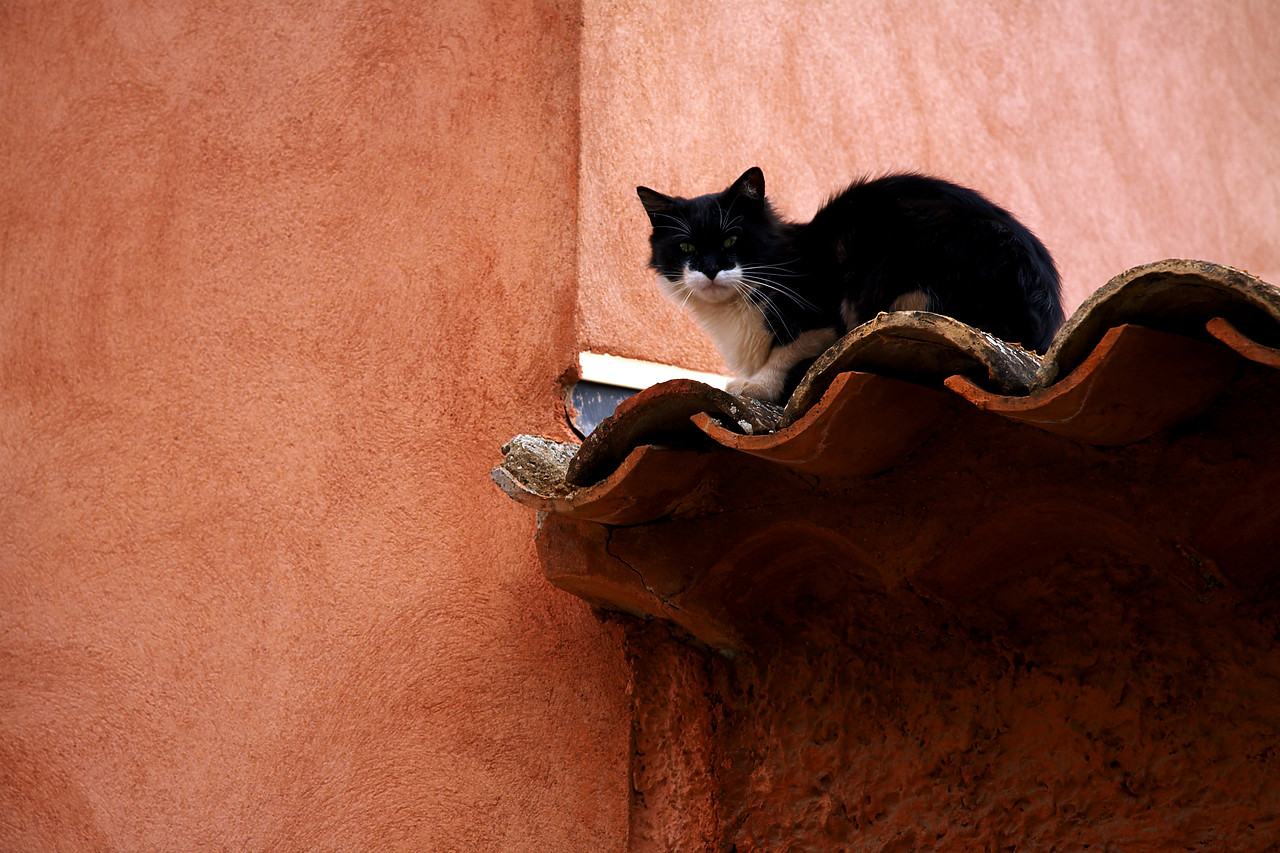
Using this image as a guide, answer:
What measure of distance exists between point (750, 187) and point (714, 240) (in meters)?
0.12

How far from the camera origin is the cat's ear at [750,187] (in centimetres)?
195

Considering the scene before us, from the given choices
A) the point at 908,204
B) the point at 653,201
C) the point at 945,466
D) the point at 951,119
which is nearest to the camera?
the point at 945,466

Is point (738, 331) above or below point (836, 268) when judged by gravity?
below

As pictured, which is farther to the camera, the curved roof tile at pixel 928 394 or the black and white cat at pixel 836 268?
the black and white cat at pixel 836 268

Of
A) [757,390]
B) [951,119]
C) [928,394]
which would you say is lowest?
[757,390]

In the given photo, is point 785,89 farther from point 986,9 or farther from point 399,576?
point 399,576

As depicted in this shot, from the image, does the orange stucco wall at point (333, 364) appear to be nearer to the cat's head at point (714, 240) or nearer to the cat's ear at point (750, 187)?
the cat's head at point (714, 240)

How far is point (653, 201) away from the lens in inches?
80.5

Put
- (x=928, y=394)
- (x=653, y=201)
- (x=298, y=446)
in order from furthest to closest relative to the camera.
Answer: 1. (x=298, y=446)
2. (x=653, y=201)
3. (x=928, y=394)

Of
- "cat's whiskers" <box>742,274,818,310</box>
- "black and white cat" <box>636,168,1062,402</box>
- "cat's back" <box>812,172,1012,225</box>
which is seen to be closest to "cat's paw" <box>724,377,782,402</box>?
"black and white cat" <box>636,168,1062,402</box>

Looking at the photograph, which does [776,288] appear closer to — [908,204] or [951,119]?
[908,204]

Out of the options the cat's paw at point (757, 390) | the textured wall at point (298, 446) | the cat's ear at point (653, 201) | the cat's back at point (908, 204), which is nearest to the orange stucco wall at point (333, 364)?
the textured wall at point (298, 446)

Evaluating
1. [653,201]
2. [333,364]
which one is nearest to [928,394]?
[653,201]

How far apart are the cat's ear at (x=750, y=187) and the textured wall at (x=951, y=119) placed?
0.34 metres
